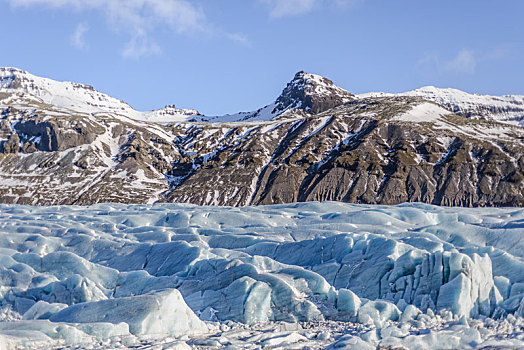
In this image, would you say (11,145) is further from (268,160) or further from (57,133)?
(268,160)

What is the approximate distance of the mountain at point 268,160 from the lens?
5079 inches

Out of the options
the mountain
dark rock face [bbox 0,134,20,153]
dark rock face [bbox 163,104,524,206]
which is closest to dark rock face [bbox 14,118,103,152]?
the mountain

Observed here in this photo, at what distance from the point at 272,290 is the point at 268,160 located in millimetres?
127922

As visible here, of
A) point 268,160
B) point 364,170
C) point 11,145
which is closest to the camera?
point 364,170

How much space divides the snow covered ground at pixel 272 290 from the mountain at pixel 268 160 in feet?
309

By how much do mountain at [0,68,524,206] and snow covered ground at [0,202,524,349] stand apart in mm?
94200

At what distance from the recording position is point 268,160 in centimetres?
15125

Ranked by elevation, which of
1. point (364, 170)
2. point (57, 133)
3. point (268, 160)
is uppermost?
point (57, 133)

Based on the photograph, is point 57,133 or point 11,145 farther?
point 11,145

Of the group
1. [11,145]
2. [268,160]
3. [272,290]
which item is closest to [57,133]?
[11,145]

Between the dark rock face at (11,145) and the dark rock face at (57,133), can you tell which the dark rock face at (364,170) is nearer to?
the dark rock face at (57,133)

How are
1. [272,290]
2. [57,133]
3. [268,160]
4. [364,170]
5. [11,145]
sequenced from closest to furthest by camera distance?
1. [272,290]
2. [364,170]
3. [268,160]
4. [57,133]
5. [11,145]

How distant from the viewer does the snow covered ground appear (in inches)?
782

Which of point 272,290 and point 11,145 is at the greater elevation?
point 11,145
